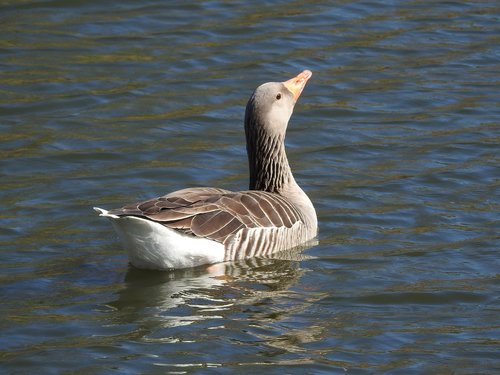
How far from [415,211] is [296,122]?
2667 mm

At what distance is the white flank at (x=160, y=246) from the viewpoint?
900 centimetres

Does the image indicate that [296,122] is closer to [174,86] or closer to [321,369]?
[174,86]

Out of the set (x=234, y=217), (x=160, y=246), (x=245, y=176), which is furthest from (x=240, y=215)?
(x=245, y=176)

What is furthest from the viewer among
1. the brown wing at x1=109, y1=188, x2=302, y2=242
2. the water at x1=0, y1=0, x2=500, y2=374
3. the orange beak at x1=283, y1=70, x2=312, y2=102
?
the orange beak at x1=283, y1=70, x2=312, y2=102

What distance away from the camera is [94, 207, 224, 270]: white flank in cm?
900

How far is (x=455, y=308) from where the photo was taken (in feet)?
28.7

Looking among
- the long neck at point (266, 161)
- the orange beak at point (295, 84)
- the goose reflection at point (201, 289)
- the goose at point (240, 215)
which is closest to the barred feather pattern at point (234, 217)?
the goose at point (240, 215)

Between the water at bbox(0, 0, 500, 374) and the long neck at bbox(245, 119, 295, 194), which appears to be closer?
the water at bbox(0, 0, 500, 374)

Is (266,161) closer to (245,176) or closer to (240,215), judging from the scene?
(240,215)

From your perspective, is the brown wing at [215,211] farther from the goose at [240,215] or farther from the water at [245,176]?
the water at [245,176]

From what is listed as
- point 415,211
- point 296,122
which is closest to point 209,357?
point 415,211

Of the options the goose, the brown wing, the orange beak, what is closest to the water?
the goose

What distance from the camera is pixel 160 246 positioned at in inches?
363

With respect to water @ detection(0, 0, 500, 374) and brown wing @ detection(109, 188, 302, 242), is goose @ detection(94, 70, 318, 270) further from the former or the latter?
water @ detection(0, 0, 500, 374)
